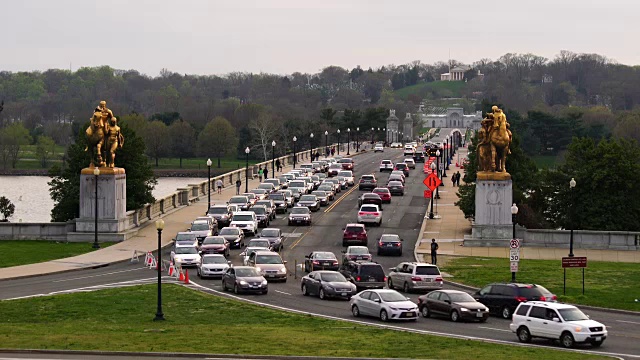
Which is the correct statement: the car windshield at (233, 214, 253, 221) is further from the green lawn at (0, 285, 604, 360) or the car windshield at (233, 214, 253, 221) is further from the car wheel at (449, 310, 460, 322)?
the car wheel at (449, 310, 460, 322)

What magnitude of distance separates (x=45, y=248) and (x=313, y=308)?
24.3m

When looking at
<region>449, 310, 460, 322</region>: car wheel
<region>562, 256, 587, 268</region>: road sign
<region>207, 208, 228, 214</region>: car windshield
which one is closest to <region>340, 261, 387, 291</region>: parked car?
<region>562, 256, 587, 268</region>: road sign

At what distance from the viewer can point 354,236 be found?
64625 millimetres

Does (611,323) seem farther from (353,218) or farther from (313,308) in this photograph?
(353,218)

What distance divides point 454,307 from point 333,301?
691cm

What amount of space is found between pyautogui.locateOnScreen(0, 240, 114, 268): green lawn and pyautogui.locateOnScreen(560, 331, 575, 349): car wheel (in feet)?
Result: 100

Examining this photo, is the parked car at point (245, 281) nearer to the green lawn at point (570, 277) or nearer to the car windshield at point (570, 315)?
the green lawn at point (570, 277)

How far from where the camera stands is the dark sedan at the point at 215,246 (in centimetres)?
5850

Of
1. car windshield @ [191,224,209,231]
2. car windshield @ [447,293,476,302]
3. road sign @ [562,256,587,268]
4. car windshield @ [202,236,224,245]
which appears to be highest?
car windshield @ [191,224,209,231]

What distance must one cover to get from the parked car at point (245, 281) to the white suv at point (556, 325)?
1318 cm

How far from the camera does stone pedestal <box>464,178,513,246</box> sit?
6500 centimetres

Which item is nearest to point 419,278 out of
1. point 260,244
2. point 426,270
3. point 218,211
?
point 426,270

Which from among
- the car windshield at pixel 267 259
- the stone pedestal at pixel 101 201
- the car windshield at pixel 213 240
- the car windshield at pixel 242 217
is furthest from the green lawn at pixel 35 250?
the car windshield at pixel 267 259

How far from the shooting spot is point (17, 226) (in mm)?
66625
